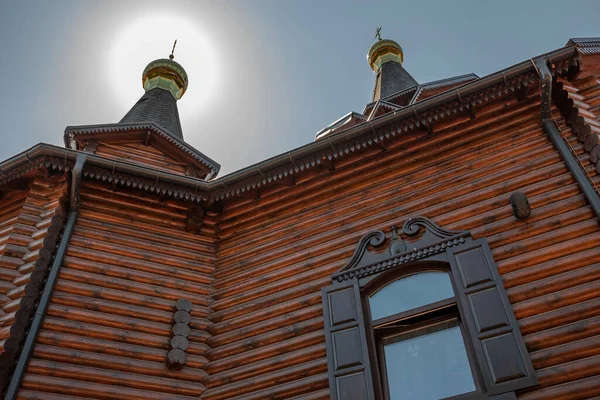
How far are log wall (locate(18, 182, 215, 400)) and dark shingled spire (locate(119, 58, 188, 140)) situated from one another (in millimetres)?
7036

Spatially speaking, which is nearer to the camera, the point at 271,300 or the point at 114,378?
the point at 114,378

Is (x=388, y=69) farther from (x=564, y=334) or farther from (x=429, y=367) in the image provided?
(x=564, y=334)

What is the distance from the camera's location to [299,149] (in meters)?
8.01

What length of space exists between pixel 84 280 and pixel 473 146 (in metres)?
5.29

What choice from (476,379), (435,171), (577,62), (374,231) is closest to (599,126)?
(577,62)

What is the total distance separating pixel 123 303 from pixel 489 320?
4.35 metres

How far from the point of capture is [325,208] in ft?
25.8

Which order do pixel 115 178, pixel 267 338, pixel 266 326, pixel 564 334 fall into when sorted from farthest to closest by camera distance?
pixel 115 178
pixel 266 326
pixel 267 338
pixel 564 334

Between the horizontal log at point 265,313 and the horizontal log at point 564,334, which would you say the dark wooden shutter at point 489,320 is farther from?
the horizontal log at point 265,313

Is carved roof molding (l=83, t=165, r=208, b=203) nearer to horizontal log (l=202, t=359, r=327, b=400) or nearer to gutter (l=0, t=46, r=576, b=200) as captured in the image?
gutter (l=0, t=46, r=576, b=200)

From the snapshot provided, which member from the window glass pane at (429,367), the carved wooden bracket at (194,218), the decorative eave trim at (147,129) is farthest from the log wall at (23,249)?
the window glass pane at (429,367)

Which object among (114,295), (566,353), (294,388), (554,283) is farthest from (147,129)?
(566,353)

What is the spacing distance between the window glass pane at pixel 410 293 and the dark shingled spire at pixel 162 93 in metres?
9.81

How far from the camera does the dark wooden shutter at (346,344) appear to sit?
18.5 ft
